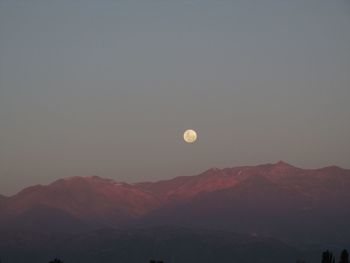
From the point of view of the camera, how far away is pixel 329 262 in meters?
119

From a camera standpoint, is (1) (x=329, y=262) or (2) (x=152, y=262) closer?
(1) (x=329, y=262)

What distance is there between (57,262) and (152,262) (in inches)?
588

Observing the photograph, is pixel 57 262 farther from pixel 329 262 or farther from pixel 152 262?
pixel 329 262

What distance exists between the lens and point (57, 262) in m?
125

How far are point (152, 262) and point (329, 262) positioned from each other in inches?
1094

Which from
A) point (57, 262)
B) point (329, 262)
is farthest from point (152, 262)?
point (329, 262)

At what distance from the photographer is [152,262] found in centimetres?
12988

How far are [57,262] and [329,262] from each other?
40.0 metres
